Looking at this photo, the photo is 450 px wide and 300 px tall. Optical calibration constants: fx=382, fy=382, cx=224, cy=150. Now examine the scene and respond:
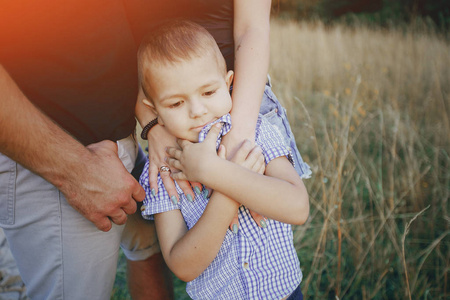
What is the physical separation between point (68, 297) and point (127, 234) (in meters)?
0.51

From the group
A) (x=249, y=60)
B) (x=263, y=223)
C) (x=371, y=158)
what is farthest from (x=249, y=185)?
(x=371, y=158)

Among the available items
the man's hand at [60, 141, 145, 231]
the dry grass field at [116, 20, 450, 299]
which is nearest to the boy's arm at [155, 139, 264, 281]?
the man's hand at [60, 141, 145, 231]

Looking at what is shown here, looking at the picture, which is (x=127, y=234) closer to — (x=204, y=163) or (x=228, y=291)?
(x=228, y=291)

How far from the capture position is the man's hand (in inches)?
55.1

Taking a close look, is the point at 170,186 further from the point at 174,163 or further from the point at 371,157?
the point at 371,157

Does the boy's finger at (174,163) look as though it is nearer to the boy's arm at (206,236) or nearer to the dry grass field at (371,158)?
the boy's arm at (206,236)

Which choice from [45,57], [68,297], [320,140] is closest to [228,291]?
[68,297]

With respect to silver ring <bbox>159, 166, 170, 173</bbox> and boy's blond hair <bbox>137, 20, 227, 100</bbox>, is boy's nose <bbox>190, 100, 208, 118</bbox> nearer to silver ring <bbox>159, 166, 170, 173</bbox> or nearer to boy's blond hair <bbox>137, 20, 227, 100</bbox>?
boy's blond hair <bbox>137, 20, 227, 100</bbox>

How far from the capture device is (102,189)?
1429mm

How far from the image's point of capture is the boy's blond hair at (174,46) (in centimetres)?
137

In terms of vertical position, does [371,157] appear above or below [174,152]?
below

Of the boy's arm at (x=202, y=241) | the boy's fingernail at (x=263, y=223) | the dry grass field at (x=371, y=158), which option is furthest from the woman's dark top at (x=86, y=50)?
the dry grass field at (x=371, y=158)

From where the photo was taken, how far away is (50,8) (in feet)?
4.42

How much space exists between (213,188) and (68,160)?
0.53m
